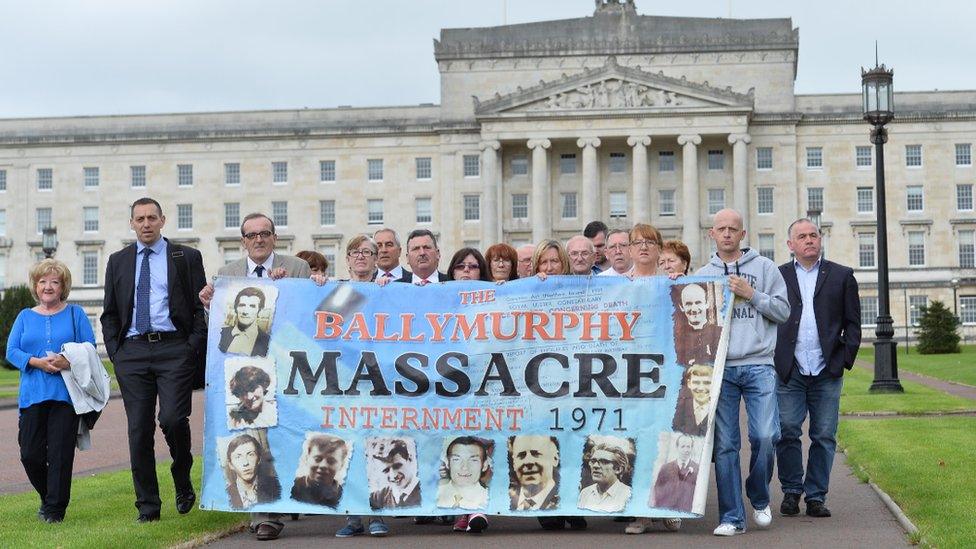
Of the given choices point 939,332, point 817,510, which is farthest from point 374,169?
point 817,510

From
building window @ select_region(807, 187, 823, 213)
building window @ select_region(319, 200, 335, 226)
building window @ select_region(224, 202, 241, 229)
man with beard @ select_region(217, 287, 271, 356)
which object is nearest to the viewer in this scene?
man with beard @ select_region(217, 287, 271, 356)

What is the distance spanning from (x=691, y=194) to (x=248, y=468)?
7418 centimetres

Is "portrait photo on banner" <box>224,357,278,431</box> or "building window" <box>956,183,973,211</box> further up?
"building window" <box>956,183,973,211</box>

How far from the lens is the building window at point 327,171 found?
89750 mm

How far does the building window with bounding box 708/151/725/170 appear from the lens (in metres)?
87.1

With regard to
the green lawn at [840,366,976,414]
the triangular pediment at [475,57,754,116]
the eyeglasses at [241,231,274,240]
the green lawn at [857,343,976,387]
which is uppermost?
the triangular pediment at [475,57,754,116]

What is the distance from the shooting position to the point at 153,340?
1234cm

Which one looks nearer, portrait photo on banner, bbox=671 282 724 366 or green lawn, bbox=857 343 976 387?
portrait photo on banner, bbox=671 282 724 366

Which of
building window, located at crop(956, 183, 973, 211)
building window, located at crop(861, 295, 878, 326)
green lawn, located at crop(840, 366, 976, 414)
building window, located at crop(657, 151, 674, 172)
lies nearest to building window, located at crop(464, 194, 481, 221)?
building window, located at crop(657, 151, 674, 172)

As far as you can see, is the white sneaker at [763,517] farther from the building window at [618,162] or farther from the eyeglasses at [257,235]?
the building window at [618,162]

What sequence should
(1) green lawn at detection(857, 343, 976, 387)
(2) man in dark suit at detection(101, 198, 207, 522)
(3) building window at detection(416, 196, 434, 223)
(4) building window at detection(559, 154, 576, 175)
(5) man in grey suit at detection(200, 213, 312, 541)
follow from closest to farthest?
(2) man in dark suit at detection(101, 198, 207, 522), (5) man in grey suit at detection(200, 213, 312, 541), (1) green lawn at detection(857, 343, 976, 387), (4) building window at detection(559, 154, 576, 175), (3) building window at detection(416, 196, 434, 223)

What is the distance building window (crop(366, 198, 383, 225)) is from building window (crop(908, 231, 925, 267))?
33.5 m

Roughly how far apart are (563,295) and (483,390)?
42.5 inches

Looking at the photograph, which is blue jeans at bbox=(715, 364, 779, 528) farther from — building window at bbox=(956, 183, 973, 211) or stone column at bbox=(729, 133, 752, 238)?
building window at bbox=(956, 183, 973, 211)
